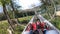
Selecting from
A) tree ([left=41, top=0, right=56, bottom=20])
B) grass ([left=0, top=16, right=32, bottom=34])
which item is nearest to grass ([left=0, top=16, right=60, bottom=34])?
grass ([left=0, top=16, right=32, bottom=34])

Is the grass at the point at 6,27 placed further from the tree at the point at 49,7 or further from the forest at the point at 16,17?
the tree at the point at 49,7

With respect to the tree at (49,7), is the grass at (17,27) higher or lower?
lower

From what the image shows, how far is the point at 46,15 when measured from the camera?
3043 mm

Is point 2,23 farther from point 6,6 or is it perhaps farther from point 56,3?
point 56,3

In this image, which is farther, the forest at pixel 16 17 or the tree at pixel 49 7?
the tree at pixel 49 7

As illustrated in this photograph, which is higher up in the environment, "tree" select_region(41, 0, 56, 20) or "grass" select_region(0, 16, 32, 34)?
"tree" select_region(41, 0, 56, 20)

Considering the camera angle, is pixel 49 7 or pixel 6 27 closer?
pixel 6 27

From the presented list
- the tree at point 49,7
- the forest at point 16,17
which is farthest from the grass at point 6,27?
the tree at point 49,7

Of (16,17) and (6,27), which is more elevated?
(16,17)

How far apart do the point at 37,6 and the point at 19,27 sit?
45cm

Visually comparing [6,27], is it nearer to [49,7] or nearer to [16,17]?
[16,17]

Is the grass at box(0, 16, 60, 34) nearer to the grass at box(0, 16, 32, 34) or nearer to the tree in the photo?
the grass at box(0, 16, 32, 34)

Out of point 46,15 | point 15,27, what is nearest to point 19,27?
point 15,27

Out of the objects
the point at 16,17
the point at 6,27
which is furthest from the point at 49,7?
the point at 6,27
